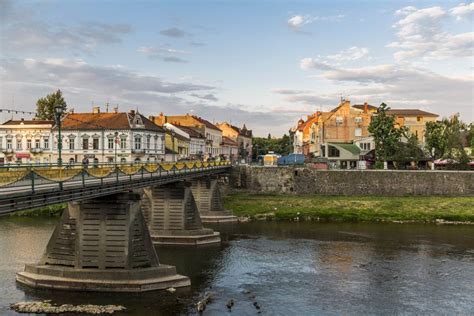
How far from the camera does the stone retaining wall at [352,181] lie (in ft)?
287

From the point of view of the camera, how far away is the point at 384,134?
323 feet

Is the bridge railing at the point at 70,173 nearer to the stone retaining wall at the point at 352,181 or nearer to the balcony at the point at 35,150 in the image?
the balcony at the point at 35,150

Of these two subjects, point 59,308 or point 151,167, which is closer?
point 59,308

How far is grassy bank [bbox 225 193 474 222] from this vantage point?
3009 inches

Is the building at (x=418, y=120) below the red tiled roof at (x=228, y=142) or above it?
above

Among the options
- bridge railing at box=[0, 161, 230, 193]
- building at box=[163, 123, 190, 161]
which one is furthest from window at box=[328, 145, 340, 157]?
bridge railing at box=[0, 161, 230, 193]

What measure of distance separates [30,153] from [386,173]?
55.3m

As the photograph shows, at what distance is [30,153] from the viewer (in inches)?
3383

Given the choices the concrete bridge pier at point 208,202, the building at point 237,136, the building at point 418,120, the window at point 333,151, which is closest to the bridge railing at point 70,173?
the concrete bridge pier at point 208,202

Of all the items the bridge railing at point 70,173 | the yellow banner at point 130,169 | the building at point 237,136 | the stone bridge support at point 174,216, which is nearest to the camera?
the bridge railing at point 70,173

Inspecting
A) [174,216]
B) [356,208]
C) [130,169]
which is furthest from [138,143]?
[130,169]

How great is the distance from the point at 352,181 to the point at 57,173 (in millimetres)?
67186

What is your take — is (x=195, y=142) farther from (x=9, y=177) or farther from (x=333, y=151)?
(x=9, y=177)

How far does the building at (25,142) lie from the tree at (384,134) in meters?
54.0
